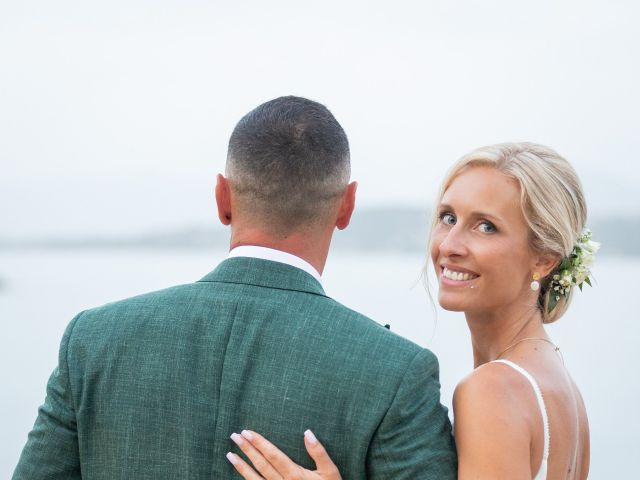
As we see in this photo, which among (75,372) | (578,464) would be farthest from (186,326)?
(578,464)

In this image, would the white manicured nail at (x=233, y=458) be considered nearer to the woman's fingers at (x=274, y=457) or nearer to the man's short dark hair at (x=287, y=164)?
the woman's fingers at (x=274, y=457)

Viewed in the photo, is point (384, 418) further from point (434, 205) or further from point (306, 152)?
point (434, 205)

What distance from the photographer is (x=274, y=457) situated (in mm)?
1559

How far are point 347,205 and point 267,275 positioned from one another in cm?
23

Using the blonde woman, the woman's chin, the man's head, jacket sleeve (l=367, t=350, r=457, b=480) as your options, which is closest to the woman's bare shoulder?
the blonde woman

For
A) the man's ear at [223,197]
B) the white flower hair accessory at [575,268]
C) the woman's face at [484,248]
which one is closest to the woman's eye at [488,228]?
the woman's face at [484,248]

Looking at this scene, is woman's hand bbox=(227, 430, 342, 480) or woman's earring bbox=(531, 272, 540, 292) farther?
Answer: woman's earring bbox=(531, 272, 540, 292)

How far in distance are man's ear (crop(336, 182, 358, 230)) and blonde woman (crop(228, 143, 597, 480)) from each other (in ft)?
1.56

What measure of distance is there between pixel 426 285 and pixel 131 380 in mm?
1113

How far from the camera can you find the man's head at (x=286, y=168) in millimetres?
1658

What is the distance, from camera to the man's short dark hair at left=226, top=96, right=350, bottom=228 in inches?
65.2

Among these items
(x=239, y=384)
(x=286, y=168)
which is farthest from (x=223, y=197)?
(x=239, y=384)

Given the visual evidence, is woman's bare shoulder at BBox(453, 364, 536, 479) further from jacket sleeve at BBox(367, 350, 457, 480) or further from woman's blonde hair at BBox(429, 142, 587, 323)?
woman's blonde hair at BBox(429, 142, 587, 323)

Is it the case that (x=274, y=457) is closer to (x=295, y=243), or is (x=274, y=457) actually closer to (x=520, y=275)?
(x=295, y=243)
